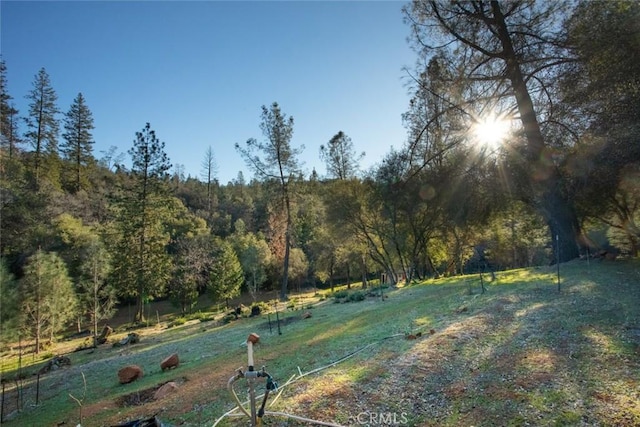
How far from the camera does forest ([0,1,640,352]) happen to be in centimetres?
812

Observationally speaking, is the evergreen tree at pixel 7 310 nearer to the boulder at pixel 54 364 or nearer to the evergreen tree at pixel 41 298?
the evergreen tree at pixel 41 298

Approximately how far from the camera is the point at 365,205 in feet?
63.0

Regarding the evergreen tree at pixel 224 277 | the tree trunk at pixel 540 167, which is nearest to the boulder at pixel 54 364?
the evergreen tree at pixel 224 277

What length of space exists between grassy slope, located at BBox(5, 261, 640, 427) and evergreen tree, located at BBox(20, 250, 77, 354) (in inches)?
369

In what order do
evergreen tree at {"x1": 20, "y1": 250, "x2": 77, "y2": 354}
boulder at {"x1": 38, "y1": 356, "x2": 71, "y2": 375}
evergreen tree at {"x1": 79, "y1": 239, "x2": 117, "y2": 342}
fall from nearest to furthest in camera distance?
boulder at {"x1": 38, "y1": 356, "x2": 71, "y2": 375} → evergreen tree at {"x1": 20, "y1": 250, "x2": 77, "y2": 354} → evergreen tree at {"x1": 79, "y1": 239, "x2": 117, "y2": 342}

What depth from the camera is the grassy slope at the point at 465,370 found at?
3.02 metres

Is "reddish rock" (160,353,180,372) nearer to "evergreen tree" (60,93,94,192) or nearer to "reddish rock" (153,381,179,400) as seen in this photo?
"reddish rock" (153,381,179,400)

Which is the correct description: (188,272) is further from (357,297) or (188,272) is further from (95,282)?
(357,297)

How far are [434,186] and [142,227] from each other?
1890 centimetres

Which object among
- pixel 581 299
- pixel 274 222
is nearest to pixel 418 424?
pixel 581 299

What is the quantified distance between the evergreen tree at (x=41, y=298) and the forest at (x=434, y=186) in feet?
0.21

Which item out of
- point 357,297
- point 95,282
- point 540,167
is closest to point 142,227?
point 95,282

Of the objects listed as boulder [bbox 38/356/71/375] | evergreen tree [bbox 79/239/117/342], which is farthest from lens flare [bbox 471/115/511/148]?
evergreen tree [bbox 79/239/117/342]

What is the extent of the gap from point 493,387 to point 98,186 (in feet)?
136
